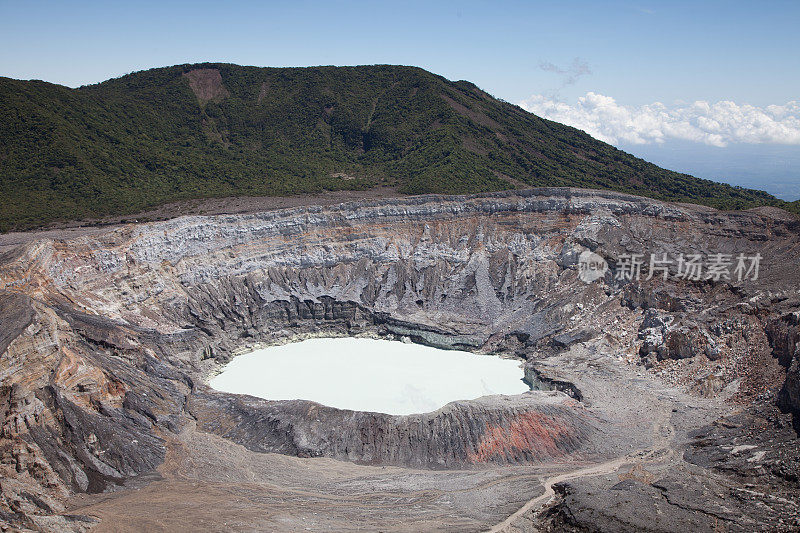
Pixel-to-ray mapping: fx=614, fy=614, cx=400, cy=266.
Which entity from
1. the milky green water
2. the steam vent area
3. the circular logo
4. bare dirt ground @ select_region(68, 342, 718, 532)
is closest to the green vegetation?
the steam vent area

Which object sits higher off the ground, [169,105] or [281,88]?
[281,88]

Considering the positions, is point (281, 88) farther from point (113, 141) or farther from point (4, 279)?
point (4, 279)

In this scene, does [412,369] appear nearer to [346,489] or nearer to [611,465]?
[346,489]

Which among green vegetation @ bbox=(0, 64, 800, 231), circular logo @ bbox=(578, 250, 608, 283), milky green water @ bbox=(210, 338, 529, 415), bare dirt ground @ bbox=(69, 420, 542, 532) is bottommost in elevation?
bare dirt ground @ bbox=(69, 420, 542, 532)

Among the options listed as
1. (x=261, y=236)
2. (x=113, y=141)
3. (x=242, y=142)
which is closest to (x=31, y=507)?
(x=261, y=236)

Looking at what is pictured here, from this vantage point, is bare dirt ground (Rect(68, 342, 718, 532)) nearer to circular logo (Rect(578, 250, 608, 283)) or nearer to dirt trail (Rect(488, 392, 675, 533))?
dirt trail (Rect(488, 392, 675, 533))

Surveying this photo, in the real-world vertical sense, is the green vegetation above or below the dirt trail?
above

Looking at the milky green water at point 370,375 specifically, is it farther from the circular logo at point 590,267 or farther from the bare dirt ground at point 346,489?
the circular logo at point 590,267
